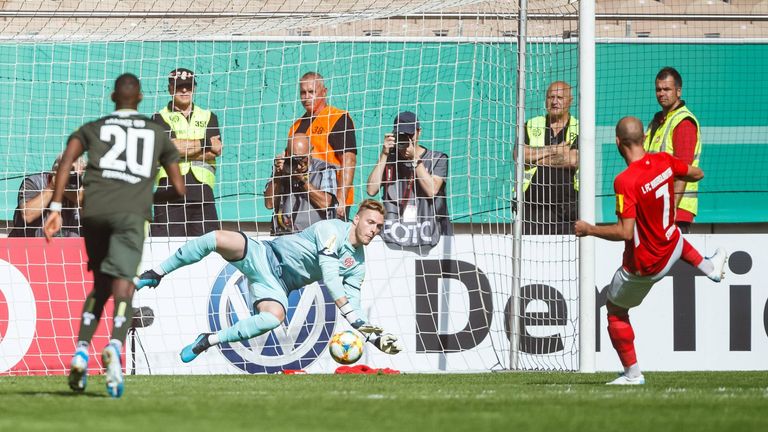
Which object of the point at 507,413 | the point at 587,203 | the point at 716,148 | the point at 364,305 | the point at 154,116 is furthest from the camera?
the point at 716,148

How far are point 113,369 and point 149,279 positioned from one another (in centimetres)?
450

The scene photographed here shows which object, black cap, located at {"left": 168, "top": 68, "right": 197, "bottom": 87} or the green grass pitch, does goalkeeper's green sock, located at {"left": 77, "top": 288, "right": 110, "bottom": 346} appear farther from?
black cap, located at {"left": 168, "top": 68, "right": 197, "bottom": 87}

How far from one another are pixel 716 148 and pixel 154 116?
6159 millimetres

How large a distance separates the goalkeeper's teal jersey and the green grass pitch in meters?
2.12

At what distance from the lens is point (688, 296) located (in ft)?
38.2

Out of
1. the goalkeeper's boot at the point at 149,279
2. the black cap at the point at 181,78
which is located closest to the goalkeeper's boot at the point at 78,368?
the goalkeeper's boot at the point at 149,279

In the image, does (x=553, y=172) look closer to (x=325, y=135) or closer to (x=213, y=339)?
(x=325, y=135)

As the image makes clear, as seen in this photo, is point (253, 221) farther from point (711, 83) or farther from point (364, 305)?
point (711, 83)

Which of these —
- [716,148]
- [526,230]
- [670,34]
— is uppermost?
[670,34]

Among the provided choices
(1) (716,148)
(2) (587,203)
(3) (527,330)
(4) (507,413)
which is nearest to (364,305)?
(3) (527,330)

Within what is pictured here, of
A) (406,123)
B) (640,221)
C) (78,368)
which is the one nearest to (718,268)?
(640,221)

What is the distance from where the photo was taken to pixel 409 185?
12.0m

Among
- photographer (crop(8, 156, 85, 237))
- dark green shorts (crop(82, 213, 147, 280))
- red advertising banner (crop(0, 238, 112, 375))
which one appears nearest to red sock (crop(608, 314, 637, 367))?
dark green shorts (crop(82, 213, 147, 280))

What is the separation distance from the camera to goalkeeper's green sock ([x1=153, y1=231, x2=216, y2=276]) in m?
11.0
